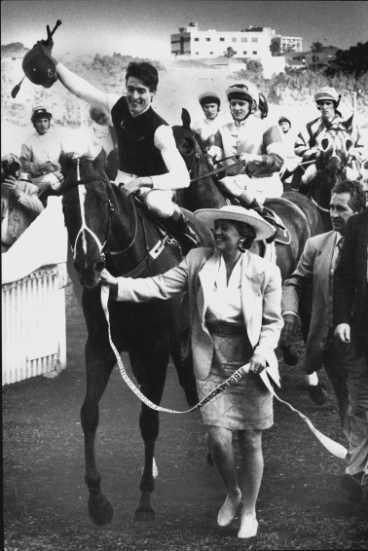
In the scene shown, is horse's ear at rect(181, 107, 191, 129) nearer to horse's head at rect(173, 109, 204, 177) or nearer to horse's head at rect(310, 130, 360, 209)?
horse's head at rect(173, 109, 204, 177)

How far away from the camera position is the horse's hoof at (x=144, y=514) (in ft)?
17.6

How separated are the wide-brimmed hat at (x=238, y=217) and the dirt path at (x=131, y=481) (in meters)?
0.95

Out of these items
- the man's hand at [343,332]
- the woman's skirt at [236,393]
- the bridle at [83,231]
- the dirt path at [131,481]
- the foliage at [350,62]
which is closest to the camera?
the bridle at [83,231]

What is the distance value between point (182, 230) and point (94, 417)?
3.93ft

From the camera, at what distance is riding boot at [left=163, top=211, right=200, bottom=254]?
537cm

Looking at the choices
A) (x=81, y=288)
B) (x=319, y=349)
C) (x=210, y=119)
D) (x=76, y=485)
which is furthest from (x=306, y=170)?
(x=76, y=485)

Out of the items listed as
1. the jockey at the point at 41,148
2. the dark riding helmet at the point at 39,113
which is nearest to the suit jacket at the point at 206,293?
the jockey at the point at 41,148

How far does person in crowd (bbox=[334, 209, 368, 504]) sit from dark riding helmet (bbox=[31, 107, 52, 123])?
6.27 ft

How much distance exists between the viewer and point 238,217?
5039 millimetres

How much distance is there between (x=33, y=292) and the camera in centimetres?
556

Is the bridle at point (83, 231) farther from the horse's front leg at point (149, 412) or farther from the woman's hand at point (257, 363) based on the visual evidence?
the woman's hand at point (257, 363)

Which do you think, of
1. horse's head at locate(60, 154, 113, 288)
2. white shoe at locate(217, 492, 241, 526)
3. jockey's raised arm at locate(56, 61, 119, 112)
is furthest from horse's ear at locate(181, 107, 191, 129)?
white shoe at locate(217, 492, 241, 526)

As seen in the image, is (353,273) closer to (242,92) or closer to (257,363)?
→ (257,363)

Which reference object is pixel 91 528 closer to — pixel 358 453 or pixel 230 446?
pixel 230 446
